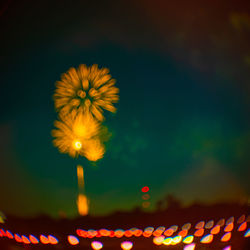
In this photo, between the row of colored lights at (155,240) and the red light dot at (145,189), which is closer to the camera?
the red light dot at (145,189)

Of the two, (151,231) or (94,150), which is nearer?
(94,150)

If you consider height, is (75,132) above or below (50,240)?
above

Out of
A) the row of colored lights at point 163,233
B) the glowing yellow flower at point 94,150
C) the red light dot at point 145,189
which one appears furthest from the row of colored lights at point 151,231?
the glowing yellow flower at point 94,150

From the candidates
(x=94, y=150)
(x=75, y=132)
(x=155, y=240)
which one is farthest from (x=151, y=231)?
(x=75, y=132)

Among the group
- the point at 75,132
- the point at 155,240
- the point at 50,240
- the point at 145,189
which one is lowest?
the point at 50,240

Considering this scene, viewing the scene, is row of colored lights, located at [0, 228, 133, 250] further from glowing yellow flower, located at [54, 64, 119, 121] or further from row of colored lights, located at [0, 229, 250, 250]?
glowing yellow flower, located at [54, 64, 119, 121]

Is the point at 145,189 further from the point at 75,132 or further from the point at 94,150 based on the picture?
the point at 75,132

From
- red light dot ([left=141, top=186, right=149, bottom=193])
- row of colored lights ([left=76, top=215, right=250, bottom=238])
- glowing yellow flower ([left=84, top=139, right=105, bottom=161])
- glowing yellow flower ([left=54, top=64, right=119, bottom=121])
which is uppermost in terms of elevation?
glowing yellow flower ([left=54, top=64, right=119, bottom=121])

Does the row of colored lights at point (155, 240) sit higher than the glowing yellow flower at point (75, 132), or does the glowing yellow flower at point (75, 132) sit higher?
the glowing yellow flower at point (75, 132)

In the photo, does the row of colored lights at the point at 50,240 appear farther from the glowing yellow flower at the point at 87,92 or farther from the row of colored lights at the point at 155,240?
the glowing yellow flower at the point at 87,92

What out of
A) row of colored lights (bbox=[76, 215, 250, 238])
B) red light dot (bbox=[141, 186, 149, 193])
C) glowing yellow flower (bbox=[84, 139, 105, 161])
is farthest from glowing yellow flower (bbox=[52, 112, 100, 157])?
row of colored lights (bbox=[76, 215, 250, 238])
